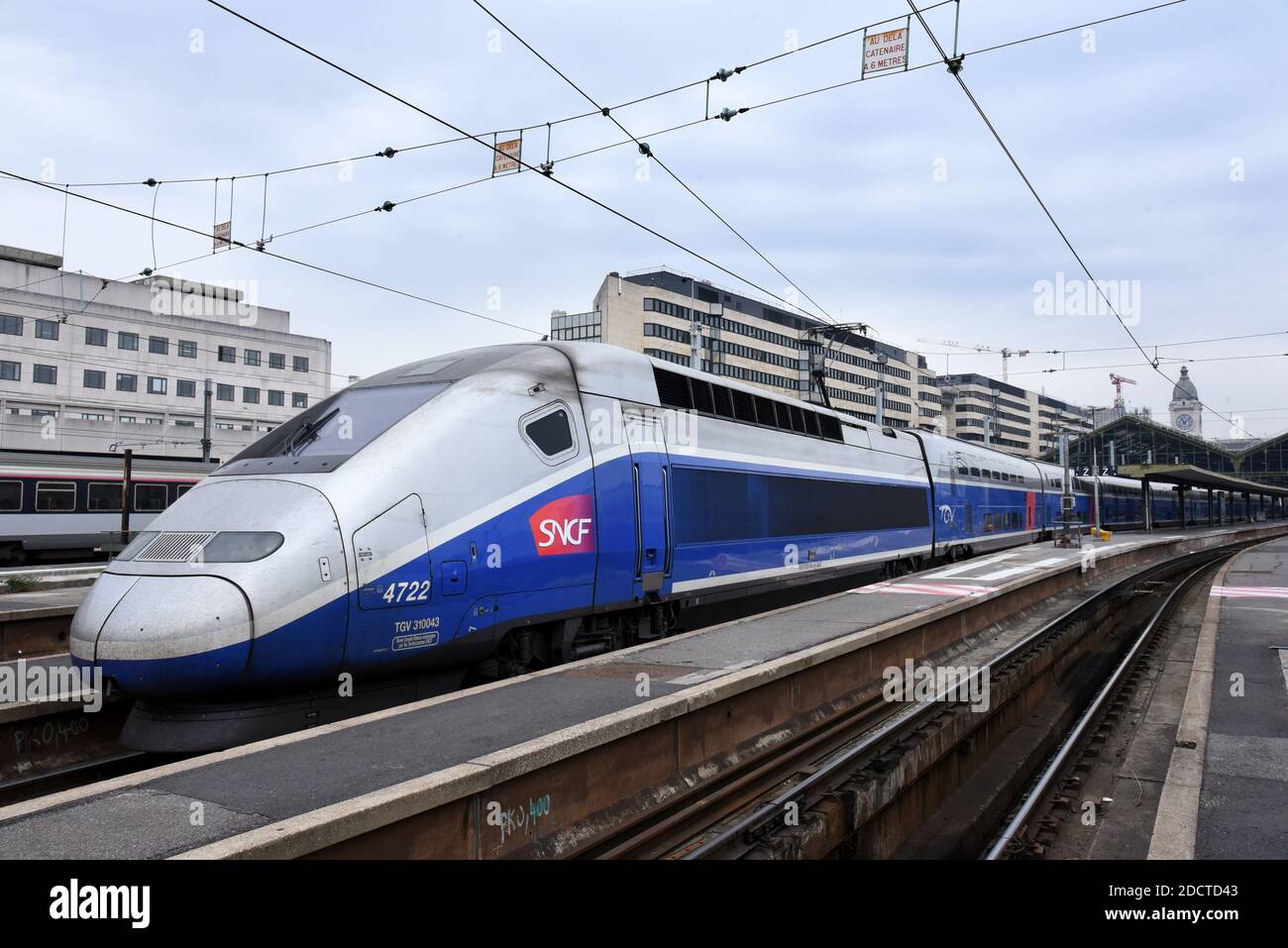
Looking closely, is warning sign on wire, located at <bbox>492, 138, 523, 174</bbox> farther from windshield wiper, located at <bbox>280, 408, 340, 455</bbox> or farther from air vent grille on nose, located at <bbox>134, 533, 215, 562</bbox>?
air vent grille on nose, located at <bbox>134, 533, 215, 562</bbox>

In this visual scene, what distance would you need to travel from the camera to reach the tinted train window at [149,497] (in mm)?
30234

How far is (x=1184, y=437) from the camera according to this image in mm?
88812

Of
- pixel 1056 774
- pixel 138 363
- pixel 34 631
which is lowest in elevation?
pixel 1056 774

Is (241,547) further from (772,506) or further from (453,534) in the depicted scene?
(772,506)

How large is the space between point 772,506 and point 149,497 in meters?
26.4

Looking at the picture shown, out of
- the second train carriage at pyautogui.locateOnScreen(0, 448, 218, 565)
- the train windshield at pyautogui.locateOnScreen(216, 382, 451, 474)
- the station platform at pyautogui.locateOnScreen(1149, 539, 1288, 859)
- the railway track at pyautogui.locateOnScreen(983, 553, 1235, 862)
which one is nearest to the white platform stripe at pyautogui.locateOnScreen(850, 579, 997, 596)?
the railway track at pyautogui.locateOnScreen(983, 553, 1235, 862)

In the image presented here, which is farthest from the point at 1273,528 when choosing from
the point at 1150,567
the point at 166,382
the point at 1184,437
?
the point at 166,382

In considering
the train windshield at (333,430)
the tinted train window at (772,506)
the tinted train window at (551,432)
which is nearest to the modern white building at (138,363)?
the tinted train window at (772,506)

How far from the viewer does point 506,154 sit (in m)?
12.4

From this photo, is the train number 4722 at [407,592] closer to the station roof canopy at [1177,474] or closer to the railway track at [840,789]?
the railway track at [840,789]

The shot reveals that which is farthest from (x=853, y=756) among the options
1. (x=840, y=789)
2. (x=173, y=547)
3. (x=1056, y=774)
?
(x=173, y=547)

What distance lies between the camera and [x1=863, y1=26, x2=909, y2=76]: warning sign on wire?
35.2ft

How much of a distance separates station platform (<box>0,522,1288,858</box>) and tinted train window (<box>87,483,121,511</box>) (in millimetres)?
27369
